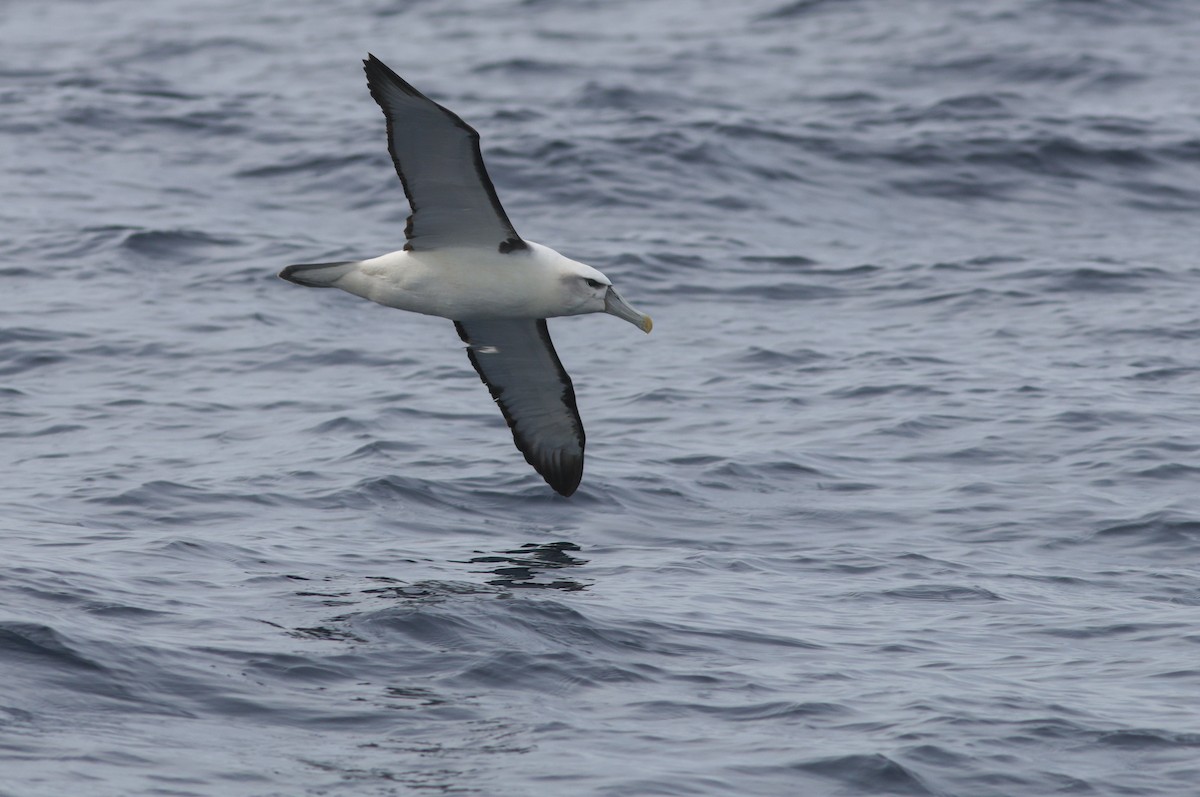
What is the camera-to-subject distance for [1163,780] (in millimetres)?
9281

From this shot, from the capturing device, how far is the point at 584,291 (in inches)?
484

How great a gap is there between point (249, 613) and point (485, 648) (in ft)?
5.18

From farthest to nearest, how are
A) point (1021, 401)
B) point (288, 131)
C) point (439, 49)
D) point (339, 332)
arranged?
point (439, 49) → point (288, 131) → point (339, 332) → point (1021, 401)

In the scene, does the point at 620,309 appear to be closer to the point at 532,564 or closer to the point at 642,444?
the point at 532,564

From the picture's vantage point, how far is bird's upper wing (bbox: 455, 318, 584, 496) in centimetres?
1338

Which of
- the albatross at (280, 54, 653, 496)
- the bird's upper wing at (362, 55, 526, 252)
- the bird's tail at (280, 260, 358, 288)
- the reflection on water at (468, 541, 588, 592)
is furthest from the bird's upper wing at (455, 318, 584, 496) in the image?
the bird's tail at (280, 260, 358, 288)

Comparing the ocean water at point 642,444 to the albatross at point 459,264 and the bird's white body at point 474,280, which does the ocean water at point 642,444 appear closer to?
the albatross at point 459,264

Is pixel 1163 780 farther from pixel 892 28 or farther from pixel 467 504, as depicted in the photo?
pixel 892 28

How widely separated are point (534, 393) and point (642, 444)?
1.87m

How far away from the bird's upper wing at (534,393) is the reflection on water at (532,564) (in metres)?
0.89

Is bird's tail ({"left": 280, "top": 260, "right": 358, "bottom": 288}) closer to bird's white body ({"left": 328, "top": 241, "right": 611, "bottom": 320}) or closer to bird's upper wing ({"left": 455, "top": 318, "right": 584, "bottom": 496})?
bird's white body ({"left": 328, "top": 241, "right": 611, "bottom": 320})

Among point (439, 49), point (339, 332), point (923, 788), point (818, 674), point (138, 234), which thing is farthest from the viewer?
point (439, 49)

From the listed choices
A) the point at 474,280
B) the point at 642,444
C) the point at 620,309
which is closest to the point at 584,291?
the point at 620,309

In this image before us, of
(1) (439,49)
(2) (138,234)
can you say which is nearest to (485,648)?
(2) (138,234)
